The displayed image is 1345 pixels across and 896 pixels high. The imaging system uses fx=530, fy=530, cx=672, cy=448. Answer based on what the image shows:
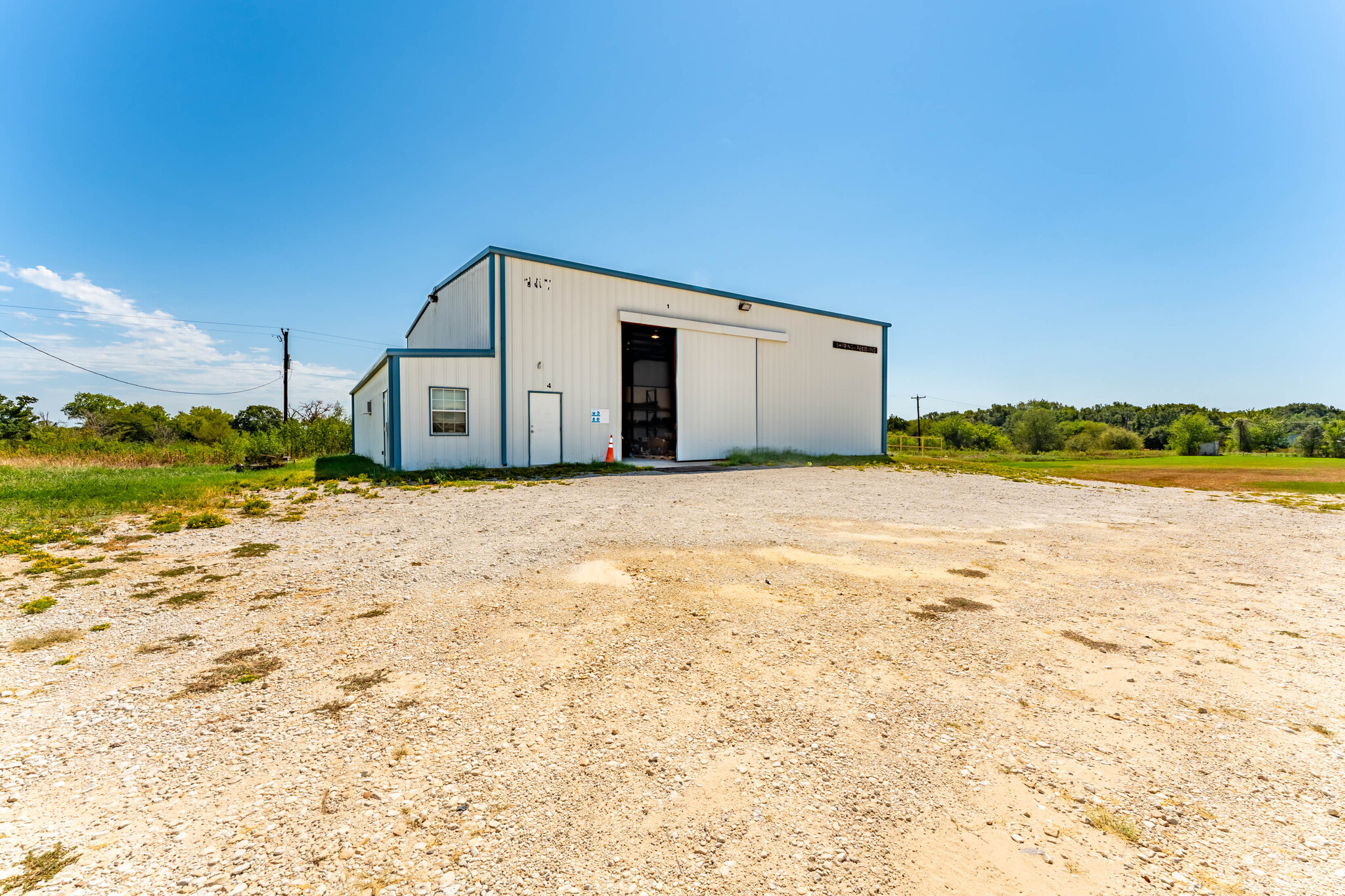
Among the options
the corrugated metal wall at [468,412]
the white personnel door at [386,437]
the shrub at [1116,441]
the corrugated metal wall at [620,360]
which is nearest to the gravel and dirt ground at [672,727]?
the corrugated metal wall at [468,412]

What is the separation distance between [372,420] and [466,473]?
7217 mm

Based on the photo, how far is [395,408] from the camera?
14.2 meters

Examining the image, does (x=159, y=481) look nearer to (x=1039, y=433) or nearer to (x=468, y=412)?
(x=468, y=412)

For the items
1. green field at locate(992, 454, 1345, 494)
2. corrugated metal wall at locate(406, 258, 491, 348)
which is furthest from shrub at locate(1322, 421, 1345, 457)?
corrugated metal wall at locate(406, 258, 491, 348)

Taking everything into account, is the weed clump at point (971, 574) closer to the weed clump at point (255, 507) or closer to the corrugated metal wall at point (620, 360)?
the weed clump at point (255, 507)

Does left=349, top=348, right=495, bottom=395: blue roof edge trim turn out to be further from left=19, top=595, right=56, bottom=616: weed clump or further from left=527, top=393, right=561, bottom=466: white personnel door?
left=19, top=595, right=56, bottom=616: weed clump

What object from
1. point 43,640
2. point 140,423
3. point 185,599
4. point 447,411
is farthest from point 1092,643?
point 140,423

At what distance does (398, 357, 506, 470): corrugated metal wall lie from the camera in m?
14.5

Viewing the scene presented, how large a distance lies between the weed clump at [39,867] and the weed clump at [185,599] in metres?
3.13

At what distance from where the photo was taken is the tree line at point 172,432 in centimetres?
2172

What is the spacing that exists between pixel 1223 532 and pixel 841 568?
22.7 feet

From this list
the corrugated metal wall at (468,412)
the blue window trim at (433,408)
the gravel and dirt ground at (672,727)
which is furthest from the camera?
the blue window trim at (433,408)

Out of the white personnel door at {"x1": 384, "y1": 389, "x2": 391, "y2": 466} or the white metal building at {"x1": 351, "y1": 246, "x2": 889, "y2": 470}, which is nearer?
the white personnel door at {"x1": 384, "y1": 389, "x2": 391, "y2": 466}

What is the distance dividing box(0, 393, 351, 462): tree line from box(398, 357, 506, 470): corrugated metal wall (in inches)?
325
